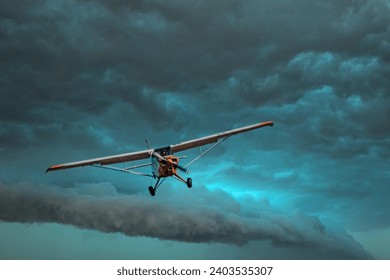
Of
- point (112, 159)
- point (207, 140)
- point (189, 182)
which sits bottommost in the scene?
point (189, 182)

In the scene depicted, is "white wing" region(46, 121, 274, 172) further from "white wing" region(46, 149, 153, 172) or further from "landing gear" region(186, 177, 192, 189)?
"landing gear" region(186, 177, 192, 189)

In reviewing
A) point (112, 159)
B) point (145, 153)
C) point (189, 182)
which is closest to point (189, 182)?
point (189, 182)

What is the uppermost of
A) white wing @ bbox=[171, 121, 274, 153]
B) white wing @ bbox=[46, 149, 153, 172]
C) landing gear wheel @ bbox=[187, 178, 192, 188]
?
white wing @ bbox=[171, 121, 274, 153]

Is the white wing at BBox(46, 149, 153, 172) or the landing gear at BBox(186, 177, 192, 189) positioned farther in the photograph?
the white wing at BBox(46, 149, 153, 172)

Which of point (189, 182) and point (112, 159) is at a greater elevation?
point (112, 159)

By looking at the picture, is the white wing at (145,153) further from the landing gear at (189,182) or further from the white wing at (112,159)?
the landing gear at (189,182)

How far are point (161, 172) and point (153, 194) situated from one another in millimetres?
4735

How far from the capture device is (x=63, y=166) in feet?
209

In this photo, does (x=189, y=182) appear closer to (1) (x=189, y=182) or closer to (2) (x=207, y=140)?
(1) (x=189, y=182)

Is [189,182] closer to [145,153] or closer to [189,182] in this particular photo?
[189,182]

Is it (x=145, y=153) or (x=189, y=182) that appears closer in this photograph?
(x=189, y=182)
